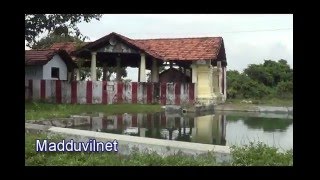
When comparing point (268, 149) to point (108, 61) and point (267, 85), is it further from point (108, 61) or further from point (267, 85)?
point (267, 85)

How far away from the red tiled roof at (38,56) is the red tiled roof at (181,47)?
89.0 inches

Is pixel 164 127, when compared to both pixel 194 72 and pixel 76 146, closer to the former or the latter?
pixel 76 146

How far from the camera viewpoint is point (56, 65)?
16047 mm

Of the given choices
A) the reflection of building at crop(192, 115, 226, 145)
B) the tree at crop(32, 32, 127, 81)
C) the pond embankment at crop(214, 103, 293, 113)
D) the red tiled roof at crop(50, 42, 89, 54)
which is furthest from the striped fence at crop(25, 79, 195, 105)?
the reflection of building at crop(192, 115, 226, 145)

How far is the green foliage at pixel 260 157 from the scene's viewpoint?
5629 mm

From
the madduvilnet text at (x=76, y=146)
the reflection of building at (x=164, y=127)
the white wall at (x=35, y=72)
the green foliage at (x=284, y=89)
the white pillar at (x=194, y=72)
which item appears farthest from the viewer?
the green foliage at (x=284, y=89)

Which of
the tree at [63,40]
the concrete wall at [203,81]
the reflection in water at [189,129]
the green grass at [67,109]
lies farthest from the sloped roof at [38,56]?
the concrete wall at [203,81]

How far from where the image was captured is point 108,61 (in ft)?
67.9

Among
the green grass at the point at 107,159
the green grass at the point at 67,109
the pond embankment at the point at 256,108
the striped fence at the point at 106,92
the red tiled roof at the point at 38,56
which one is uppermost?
the red tiled roof at the point at 38,56

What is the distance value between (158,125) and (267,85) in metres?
13.0

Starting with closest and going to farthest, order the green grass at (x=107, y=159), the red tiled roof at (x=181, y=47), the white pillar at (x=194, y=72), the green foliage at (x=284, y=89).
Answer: the green grass at (x=107, y=159) → the red tiled roof at (x=181, y=47) → the white pillar at (x=194, y=72) → the green foliage at (x=284, y=89)

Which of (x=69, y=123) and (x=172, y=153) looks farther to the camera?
(x=69, y=123)

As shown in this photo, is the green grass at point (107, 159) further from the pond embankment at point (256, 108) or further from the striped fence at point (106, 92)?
the pond embankment at point (256, 108)
